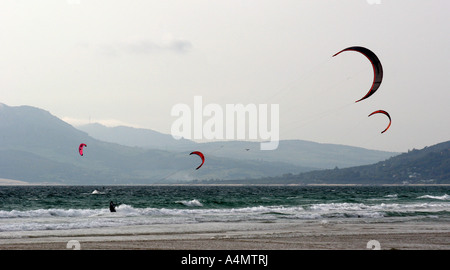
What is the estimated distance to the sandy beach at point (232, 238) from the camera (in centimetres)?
1777

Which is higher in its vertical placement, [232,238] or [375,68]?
[375,68]

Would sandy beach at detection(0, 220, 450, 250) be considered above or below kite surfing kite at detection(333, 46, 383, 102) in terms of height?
below

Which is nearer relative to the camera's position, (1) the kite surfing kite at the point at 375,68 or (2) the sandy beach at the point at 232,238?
(2) the sandy beach at the point at 232,238

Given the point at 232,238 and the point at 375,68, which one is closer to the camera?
the point at 232,238

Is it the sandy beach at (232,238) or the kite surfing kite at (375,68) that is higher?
the kite surfing kite at (375,68)

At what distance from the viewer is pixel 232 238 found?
2069 centimetres

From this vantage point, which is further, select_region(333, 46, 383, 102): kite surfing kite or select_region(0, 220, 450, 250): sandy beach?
select_region(333, 46, 383, 102): kite surfing kite

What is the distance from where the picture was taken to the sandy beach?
17.8 metres
